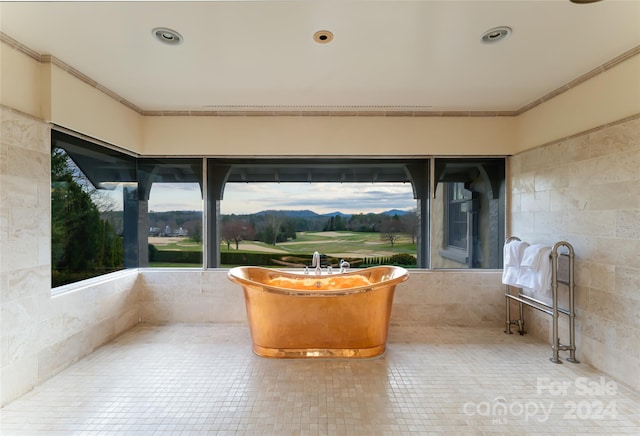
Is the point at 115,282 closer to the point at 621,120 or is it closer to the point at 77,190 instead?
the point at 77,190

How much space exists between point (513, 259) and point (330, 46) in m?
2.72

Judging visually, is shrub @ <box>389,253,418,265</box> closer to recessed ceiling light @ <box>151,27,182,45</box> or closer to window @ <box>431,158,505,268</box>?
window @ <box>431,158,505,268</box>

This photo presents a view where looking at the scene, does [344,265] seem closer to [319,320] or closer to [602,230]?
[319,320]

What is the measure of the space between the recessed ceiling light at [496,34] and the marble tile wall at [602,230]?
1.22m

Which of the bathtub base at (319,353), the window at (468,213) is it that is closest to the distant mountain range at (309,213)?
the window at (468,213)

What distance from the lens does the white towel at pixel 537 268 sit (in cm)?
274

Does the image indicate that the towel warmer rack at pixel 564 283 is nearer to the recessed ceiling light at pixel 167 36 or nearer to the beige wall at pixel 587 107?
the beige wall at pixel 587 107

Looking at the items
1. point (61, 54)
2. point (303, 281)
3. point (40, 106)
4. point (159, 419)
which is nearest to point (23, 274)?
point (40, 106)

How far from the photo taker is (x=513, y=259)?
3.14 meters

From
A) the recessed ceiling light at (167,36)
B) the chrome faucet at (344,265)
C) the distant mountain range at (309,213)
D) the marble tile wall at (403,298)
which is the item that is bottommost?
the marble tile wall at (403,298)

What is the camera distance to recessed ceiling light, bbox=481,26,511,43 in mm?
1958

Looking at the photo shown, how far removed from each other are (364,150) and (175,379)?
113 inches

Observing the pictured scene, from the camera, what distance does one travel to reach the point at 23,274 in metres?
2.17

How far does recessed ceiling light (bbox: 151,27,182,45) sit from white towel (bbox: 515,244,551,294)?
3.42 meters
